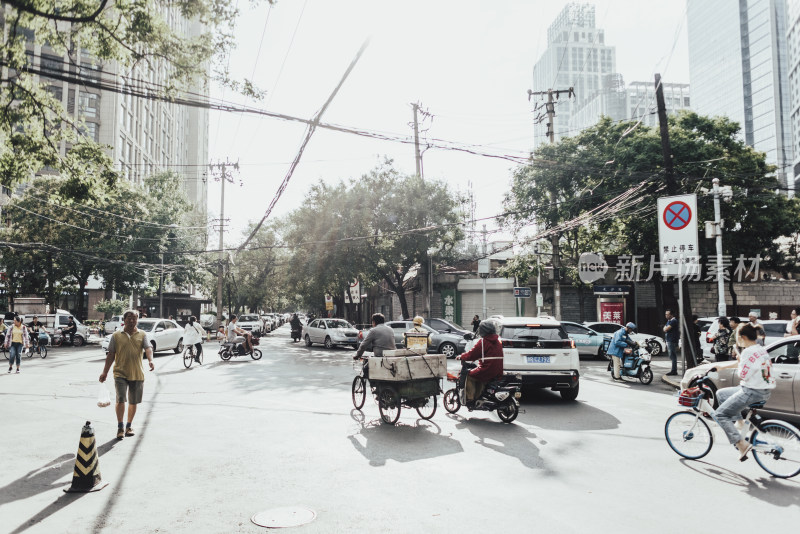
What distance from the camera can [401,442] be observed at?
7414 millimetres

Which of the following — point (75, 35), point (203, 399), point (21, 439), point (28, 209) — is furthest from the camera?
point (28, 209)

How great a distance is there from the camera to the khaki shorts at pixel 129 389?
768 cm

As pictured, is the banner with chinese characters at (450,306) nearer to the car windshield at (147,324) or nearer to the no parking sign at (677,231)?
the car windshield at (147,324)

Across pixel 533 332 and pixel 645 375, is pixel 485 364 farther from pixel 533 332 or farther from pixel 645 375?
Answer: pixel 645 375

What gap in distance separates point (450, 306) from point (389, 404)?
2644 centimetres

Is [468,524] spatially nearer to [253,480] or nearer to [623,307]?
[253,480]

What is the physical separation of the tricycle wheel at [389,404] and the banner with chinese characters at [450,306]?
84.0 feet

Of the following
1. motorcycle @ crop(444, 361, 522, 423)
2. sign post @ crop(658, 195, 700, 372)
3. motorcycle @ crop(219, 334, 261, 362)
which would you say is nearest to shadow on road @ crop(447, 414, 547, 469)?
motorcycle @ crop(444, 361, 522, 423)

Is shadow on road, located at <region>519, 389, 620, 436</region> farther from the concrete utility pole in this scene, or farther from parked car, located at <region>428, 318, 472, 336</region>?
parked car, located at <region>428, 318, 472, 336</region>

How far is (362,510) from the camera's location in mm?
4789

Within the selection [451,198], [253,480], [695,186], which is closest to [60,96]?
[451,198]

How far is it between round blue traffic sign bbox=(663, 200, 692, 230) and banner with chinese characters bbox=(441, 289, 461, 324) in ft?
67.3

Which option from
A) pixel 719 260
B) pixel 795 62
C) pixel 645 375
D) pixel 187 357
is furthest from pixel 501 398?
pixel 795 62

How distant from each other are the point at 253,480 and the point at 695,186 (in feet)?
81.0
